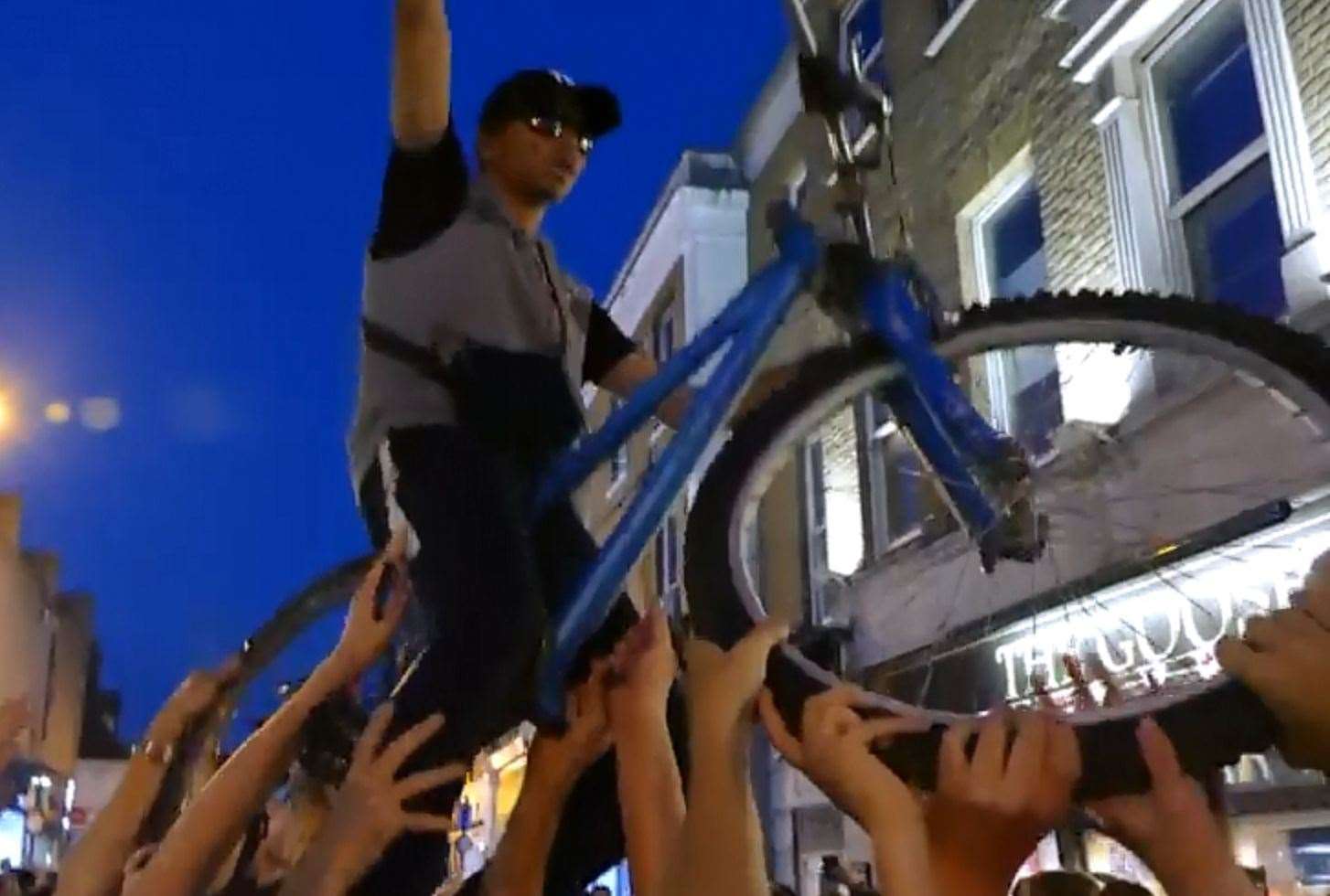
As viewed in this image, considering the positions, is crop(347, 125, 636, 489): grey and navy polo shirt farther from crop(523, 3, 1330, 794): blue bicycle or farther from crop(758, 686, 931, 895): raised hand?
crop(758, 686, 931, 895): raised hand

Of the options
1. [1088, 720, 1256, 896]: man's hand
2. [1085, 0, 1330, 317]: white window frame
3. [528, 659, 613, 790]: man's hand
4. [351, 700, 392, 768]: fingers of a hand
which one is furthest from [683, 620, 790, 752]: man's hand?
[1085, 0, 1330, 317]: white window frame

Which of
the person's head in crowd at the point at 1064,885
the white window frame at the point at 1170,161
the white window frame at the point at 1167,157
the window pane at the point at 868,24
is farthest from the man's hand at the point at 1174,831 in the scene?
the window pane at the point at 868,24

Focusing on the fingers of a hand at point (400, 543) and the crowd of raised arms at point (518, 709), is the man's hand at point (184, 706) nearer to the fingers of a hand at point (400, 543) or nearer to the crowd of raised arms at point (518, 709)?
the crowd of raised arms at point (518, 709)

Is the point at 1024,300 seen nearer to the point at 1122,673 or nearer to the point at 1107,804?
the point at 1107,804

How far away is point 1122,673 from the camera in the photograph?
6.14 metres

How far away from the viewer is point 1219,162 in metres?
6.40

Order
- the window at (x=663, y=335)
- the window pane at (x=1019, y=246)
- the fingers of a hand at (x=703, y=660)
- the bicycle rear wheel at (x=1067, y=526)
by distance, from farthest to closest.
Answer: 1. the window at (x=663, y=335)
2. the window pane at (x=1019, y=246)
3. the bicycle rear wheel at (x=1067, y=526)
4. the fingers of a hand at (x=703, y=660)

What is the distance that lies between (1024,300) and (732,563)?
0.88m

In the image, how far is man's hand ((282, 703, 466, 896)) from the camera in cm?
162

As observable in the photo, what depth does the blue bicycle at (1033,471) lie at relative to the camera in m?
2.56

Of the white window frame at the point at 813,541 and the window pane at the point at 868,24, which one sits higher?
the window pane at the point at 868,24

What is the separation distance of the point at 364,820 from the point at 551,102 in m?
1.48

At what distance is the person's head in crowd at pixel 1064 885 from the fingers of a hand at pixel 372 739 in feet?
3.62

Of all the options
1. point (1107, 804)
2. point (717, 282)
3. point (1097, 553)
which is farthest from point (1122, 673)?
point (717, 282)
